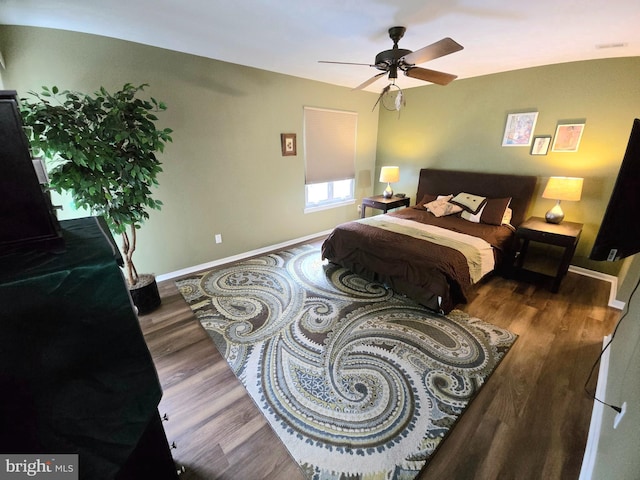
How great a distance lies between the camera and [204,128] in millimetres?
2990

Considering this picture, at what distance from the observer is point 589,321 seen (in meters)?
2.38

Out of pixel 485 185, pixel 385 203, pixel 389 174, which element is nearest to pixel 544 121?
pixel 485 185

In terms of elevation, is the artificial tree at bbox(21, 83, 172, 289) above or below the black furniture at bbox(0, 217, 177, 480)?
above

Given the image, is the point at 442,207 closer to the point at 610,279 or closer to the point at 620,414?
the point at 610,279

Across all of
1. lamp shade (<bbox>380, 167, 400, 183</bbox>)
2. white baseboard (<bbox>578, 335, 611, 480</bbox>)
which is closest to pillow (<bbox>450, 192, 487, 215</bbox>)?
lamp shade (<bbox>380, 167, 400, 183</bbox>)

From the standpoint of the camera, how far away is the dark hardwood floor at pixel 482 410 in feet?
4.39

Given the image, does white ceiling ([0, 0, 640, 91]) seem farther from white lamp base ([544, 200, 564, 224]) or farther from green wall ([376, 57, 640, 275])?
white lamp base ([544, 200, 564, 224])

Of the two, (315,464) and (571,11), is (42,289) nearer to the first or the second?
(315,464)

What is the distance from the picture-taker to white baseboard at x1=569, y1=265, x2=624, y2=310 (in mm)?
2578

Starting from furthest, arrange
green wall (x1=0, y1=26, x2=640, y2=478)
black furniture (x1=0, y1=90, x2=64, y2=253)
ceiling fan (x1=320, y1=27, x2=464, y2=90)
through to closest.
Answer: green wall (x1=0, y1=26, x2=640, y2=478) < ceiling fan (x1=320, y1=27, x2=464, y2=90) < black furniture (x1=0, y1=90, x2=64, y2=253)

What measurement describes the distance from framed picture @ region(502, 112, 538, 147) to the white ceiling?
63cm

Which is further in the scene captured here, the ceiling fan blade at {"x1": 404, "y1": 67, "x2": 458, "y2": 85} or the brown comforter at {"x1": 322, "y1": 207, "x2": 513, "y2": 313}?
the brown comforter at {"x1": 322, "y1": 207, "x2": 513, "y2": 313}

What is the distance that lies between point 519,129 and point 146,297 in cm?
478

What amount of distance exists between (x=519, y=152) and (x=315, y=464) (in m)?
4.11
